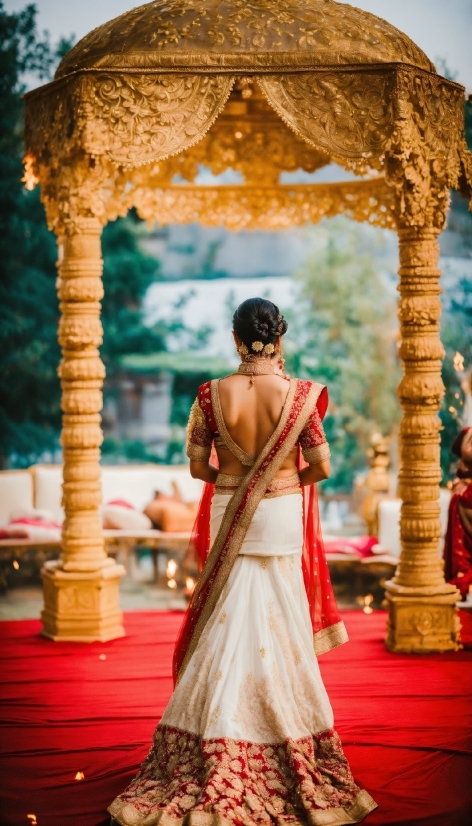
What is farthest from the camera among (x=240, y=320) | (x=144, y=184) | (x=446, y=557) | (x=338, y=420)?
(x=338, y=420)

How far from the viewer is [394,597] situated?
6141mm

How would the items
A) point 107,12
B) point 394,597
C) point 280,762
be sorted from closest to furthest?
point 280,762
point 394,597
point 107,12

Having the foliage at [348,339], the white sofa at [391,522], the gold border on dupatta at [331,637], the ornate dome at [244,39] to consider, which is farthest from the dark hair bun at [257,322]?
the foliage at [348,339]

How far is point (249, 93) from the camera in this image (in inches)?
227

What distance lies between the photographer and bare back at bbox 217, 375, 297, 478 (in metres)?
4.14

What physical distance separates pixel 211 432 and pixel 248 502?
324 millimetres

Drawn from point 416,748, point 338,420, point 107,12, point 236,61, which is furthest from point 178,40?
point 338,420

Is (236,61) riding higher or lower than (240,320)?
higher

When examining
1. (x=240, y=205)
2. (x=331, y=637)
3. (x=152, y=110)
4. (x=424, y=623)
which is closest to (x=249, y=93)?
(x=152, y=110)

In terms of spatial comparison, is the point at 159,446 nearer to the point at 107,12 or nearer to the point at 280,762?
the point at 107,12

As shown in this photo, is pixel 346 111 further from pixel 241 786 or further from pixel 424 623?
pixel 241 786

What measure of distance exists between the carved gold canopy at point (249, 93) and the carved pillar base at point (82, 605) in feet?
6.98

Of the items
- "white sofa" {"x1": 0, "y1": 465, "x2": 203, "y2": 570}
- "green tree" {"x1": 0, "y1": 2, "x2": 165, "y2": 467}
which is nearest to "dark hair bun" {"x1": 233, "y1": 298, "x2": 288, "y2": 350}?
"white sofa" {"x1": 0, "y1": 465, "x2": 203, "y2": 570}

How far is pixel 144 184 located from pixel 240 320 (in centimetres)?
377
